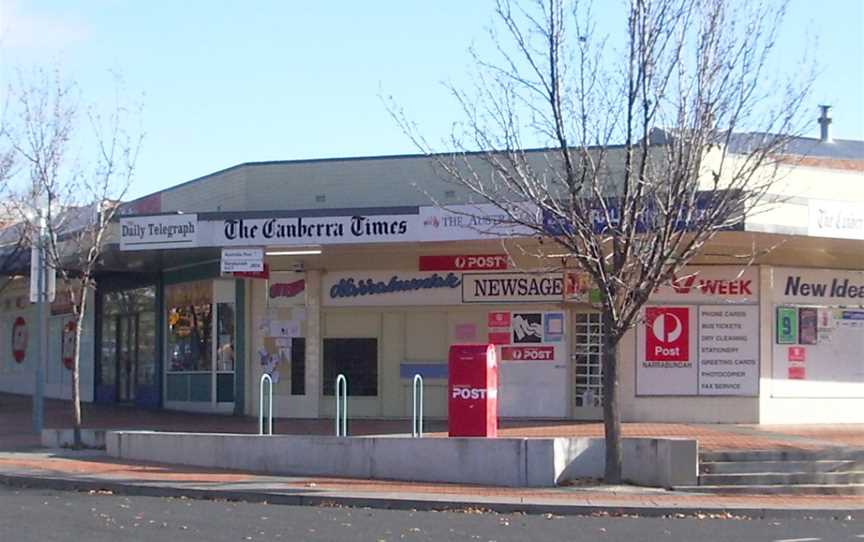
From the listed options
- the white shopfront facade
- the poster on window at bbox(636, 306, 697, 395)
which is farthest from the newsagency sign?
the poster on window at bbox(636, 306, 697, 395)

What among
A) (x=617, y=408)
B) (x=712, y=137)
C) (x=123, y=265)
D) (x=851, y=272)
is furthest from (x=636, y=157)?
(x=123, y=265)

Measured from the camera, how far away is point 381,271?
78.0ft

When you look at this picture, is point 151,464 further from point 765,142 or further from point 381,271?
point 765,142

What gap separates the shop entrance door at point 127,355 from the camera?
96.3 ft

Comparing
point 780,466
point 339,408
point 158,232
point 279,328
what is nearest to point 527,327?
point 279,328

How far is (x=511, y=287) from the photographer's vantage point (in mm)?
23031

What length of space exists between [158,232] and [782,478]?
11855 millimetres

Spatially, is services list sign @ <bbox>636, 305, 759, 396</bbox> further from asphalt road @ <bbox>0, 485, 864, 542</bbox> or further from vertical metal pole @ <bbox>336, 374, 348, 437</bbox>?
asphalt road @ <bbox>0, 485, 864, 542</bbox>

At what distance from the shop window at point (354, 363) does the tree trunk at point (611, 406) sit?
8.78 m

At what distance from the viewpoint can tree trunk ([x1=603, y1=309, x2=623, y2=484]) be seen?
620 inches

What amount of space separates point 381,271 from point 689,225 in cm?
910

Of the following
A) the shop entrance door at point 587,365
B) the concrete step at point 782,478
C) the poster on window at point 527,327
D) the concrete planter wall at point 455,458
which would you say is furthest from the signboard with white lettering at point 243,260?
the concrete step at point 782,478

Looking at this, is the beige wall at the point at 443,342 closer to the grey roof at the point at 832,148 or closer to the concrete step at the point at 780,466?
the concrete step at the point at 780,466

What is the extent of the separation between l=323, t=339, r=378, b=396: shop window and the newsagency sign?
13.2ft
